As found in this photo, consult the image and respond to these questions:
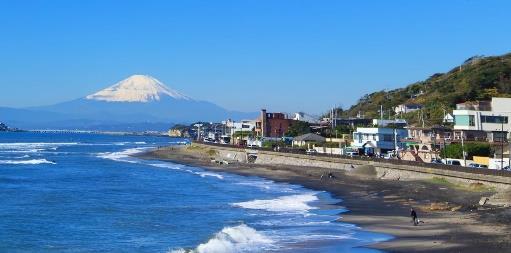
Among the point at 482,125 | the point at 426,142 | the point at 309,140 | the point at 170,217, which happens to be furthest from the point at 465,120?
the point at 170,217

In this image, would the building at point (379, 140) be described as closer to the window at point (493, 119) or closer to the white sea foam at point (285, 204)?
the window at point (493, 119)

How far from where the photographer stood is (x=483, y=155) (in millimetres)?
56406

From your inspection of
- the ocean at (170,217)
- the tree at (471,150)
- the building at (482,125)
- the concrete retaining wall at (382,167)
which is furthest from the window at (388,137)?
the ocean at (170,217)

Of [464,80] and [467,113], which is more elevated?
[464,80]

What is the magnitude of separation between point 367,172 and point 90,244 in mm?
31305

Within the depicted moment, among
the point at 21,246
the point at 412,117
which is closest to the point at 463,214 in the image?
the point at 21,246

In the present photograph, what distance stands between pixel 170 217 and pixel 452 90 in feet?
297

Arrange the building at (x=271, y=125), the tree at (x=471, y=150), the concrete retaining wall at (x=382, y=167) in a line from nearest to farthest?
the concrete retaining wall at (x=382, y=167), the tree at (x=471, y=150), the building at (x=271, y=125)

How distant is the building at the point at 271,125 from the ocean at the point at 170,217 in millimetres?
63935

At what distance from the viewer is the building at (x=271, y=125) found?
12356 cm

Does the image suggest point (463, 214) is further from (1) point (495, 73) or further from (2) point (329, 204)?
(1) point (495, 73)

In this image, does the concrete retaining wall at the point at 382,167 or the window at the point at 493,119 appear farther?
the window at the point at 493,119

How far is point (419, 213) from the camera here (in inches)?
1296

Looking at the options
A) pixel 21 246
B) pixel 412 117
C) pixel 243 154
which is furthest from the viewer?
pixel 412 117
